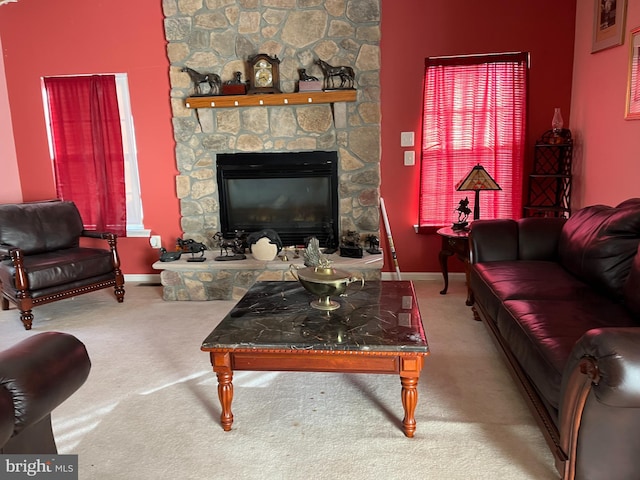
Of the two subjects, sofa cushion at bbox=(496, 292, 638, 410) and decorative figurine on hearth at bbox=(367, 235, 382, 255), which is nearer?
sofa cushion at bbox=(496, 292, 638, 410)

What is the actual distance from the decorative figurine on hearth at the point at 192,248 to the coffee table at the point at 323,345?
1.86m

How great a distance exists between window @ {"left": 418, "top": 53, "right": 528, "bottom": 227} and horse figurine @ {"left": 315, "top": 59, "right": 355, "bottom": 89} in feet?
2.26

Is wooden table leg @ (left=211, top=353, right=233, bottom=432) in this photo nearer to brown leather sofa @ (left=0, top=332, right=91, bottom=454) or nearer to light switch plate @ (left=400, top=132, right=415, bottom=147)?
brown leather sofa @ (left=0, top=332, right=91, bottom=454)

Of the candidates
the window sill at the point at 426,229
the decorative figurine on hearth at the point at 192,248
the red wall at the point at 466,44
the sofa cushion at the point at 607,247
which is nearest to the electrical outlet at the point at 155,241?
the decorative figurine on hearth at the point at 192,248

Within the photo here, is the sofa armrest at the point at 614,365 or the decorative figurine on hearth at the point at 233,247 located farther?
the decorative figurine on hearth at the point at 233,247

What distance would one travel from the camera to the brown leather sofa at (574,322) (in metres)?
1.42

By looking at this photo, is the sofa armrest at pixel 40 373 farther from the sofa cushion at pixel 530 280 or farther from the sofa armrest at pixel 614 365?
the sofa cushion at pixel 530 280

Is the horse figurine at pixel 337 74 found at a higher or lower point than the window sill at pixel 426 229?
higher

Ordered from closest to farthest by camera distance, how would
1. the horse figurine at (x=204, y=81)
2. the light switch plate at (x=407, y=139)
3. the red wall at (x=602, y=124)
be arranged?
1. the red wall at (x=602, y=124)
2. the horse figurine at (x=204, y=81)
3. the light switch plate at (x=407, y=139)

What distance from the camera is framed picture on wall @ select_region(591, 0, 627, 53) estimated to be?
10.4 ft

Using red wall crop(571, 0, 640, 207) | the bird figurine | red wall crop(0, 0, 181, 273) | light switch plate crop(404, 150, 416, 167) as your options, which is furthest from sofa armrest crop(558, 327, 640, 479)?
red wall crop(0, 0, 181, 273)

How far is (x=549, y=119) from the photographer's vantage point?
13.3 feet

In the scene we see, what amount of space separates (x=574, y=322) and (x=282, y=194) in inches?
112

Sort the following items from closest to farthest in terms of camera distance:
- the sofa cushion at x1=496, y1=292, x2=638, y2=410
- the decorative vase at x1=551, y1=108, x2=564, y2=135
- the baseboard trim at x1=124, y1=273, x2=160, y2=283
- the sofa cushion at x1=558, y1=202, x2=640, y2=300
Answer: the sofa cushion at x1=496, y1=292, x2=638, y2=410, the sofa cushion at x1=558, y1=202, x2=640, y2=300, the decorative vase at x1=551, y1=108, x2=564, y2=135, the baseboard trim at x1=124, y1=273, x2=160, y2=283
